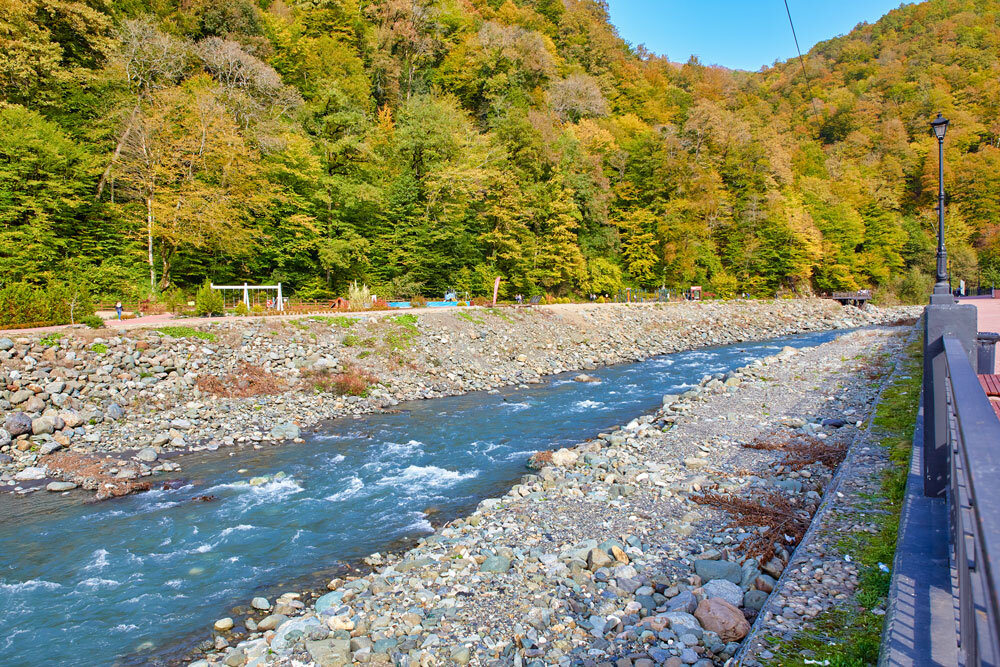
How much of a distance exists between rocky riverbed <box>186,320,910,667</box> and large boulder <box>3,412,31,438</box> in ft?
28.8

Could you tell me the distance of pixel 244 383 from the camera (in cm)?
1468

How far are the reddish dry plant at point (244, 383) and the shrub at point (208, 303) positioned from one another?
559 centimetres

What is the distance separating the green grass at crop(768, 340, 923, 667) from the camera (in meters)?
3.16

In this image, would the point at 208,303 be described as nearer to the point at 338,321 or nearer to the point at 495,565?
the point at 338,321

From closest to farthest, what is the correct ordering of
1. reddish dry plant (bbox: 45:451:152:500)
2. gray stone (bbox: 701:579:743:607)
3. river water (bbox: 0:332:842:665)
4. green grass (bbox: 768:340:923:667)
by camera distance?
green grass (bbox: 768:340:923:667) < gray stone (bbox: 701:579:743:607) < river water (bbox: 0:332:842:665) < reddish dry plant (bbox: 45:451:152:500)

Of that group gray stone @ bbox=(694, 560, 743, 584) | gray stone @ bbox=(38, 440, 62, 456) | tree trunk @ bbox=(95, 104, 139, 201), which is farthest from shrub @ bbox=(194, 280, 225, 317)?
gray stone @ bbox=(694, 560, 743, 584)

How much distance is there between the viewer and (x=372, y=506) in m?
8.50

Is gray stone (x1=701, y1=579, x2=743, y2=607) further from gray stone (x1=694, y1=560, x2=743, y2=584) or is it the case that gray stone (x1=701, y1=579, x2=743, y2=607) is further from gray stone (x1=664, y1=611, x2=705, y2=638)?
gray stone (x1=664, y1=611, x2=705, y2=638)

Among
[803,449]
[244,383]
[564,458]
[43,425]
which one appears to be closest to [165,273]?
[244,383]

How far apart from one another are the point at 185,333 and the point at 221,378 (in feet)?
7.82

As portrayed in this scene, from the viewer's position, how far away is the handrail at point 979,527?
4.10ft

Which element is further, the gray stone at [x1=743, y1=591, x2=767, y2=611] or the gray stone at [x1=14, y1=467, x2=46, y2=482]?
the gray stone at [x1=14, y1=467, x2=46, y2=482]

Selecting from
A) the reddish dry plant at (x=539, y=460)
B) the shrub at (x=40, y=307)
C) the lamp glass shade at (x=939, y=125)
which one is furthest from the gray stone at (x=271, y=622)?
the shrub at (x=40, y=307)

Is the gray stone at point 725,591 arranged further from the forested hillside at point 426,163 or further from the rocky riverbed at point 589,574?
the forested hillside at point 426,163
